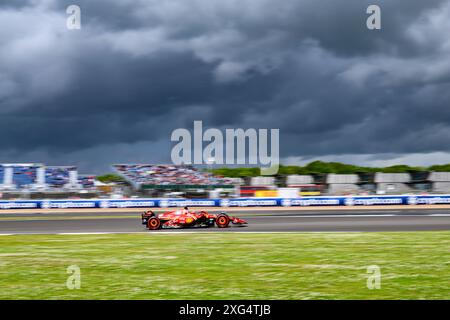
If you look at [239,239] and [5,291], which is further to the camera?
[239,239]

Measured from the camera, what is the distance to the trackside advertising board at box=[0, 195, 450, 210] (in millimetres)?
40281

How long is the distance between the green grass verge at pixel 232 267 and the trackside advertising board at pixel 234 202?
25350mm

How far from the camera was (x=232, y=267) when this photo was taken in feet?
32.1

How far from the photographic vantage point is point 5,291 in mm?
7898

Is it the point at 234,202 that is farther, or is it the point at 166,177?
the point at 166,177

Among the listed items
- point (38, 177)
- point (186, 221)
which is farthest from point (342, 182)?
point (186, 221)

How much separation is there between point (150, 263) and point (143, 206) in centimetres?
3252

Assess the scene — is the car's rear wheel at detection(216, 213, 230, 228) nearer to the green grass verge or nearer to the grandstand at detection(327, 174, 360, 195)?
the green grass verge

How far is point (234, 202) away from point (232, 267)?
106 feet

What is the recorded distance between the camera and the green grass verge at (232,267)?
7566mm

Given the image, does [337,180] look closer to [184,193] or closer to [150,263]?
[184,193]

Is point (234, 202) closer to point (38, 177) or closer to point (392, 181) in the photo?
point (392, 181)

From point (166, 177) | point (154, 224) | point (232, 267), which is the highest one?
point (166, 177)
